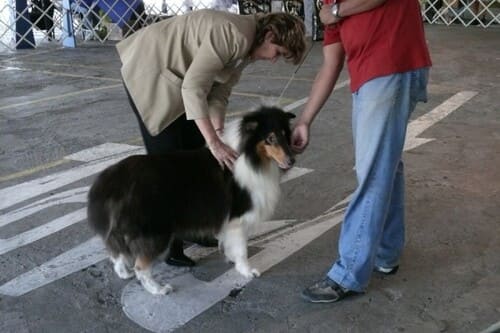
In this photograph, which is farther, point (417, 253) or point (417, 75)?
point (417, 253)

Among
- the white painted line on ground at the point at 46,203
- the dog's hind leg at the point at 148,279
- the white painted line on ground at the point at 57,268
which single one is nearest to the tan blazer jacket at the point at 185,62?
the dog's hind leg at the point at 148,279

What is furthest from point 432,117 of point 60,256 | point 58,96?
point 58,96

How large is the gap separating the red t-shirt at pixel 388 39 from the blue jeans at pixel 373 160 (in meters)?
0.05

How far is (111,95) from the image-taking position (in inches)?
331

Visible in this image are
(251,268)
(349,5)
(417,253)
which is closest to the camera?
(349,5)

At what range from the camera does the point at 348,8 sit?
2.63 m

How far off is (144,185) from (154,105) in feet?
1.65

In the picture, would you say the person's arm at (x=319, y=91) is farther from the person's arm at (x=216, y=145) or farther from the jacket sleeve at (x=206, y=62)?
the jacket sleeve at (x=206, y=62)

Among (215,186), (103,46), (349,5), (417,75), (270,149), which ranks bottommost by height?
(103,46)

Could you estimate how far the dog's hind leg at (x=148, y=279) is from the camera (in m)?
3.12

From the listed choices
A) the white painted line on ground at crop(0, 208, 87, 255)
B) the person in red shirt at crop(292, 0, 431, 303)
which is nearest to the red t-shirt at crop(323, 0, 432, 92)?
the person in red shirt at crop(292, 0, 431, 303)

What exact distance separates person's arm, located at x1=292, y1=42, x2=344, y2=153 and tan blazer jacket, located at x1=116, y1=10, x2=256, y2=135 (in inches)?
16.5

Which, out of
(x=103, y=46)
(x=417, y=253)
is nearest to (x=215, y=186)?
(x=417, y=253)

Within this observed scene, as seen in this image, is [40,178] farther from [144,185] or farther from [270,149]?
[270,149]
